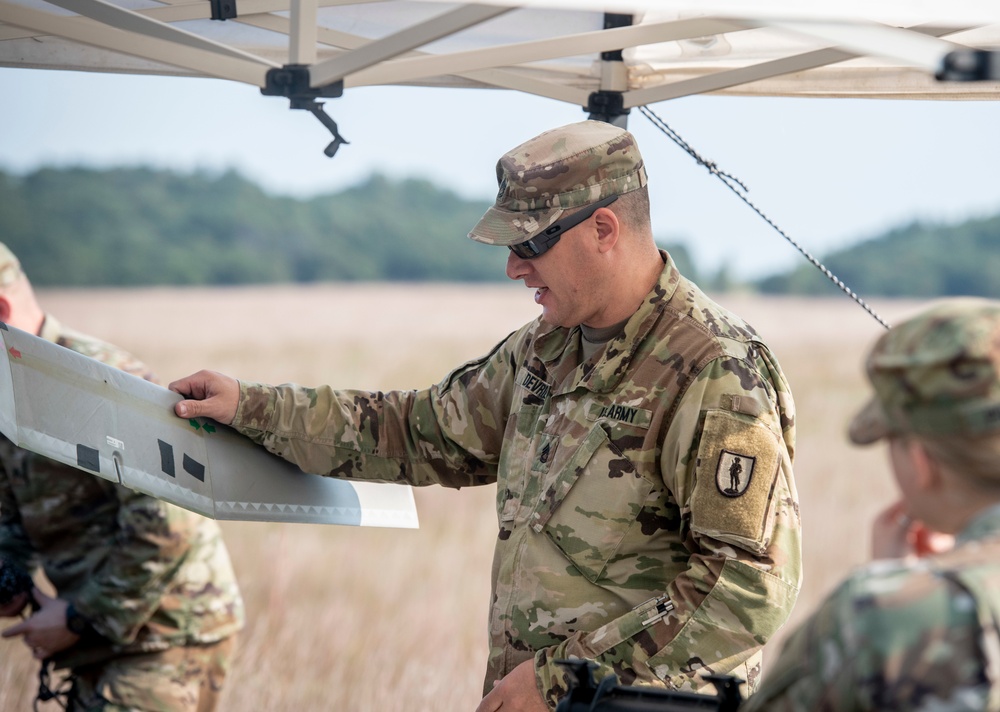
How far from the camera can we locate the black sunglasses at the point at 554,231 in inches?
110

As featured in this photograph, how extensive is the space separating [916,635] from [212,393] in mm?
2139

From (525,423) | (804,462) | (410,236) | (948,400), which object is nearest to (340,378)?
(804,462)

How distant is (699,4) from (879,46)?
34 centimetres

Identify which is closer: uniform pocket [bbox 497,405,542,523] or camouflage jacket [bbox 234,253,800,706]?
camouflage jacket [bbox 234,253,800,706]

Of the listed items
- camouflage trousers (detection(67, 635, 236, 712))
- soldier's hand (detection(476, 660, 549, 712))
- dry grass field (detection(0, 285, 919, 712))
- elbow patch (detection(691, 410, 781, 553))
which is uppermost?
elbow patch (detection(691, 410, 781, 553))

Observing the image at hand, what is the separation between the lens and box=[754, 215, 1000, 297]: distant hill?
49906mm

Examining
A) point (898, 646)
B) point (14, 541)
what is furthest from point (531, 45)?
point (14, 541)

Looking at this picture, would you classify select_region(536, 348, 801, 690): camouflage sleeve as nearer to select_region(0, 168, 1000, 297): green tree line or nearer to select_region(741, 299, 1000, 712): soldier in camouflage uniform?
select_region(741, 299, 1000, 712): soldier in camouflage uniform

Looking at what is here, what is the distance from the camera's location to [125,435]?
3.05 m

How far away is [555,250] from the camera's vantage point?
9.27ft

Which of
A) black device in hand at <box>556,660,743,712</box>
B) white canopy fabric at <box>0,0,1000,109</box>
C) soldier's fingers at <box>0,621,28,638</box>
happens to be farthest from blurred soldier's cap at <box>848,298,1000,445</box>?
soldier's fingers at <box>0,621,28,638</box>

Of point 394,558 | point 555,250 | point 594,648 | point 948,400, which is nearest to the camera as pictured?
point 948,400

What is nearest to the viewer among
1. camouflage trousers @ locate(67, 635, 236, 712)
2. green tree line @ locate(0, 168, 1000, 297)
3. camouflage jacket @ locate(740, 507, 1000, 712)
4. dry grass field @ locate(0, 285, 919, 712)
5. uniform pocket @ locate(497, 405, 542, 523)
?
camouflage jacket @ locate(740, 507, 1000, 712)

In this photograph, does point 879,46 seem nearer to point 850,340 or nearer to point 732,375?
point 732,375
